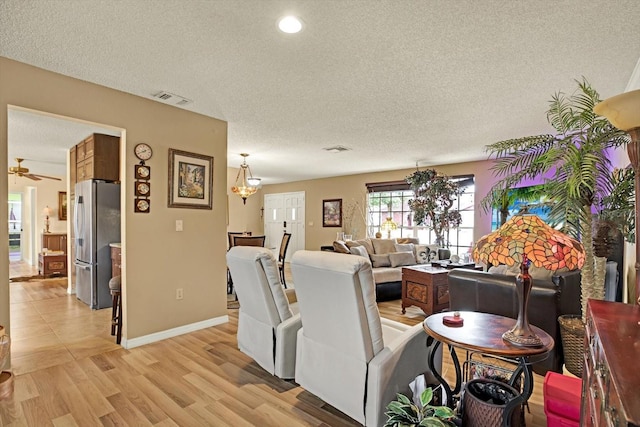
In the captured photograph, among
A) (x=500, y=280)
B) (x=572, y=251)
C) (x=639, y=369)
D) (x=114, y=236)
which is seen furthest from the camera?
(x=114, y=236)

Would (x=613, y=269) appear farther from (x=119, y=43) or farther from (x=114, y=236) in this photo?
(x=114, y=236)

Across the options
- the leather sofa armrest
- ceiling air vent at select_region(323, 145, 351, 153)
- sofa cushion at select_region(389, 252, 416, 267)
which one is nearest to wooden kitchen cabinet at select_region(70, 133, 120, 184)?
ceiling air vent at select_region(323, 145, 351, 153)

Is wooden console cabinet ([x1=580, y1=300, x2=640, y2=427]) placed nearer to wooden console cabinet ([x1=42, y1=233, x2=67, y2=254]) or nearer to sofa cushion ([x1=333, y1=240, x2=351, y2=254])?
sofa cushion ([x1=333, y1=240, x2=351, y2=254])

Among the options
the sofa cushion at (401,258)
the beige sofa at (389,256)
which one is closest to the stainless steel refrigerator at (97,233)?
the beige sofa at (389,256)

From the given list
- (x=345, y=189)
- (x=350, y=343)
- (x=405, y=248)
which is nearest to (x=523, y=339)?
(x=350, y=343)

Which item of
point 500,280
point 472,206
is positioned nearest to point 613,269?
point 500,280

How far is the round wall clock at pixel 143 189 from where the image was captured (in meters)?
3.23

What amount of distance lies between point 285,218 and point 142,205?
6.80 meters

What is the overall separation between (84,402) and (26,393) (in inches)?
19.1

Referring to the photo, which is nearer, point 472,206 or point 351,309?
point 351,309

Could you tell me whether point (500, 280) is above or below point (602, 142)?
below

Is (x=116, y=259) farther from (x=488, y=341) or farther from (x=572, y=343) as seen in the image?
(x=572, y=343)

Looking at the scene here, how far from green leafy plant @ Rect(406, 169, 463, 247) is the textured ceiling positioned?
5.83ft

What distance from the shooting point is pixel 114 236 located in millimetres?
4555
